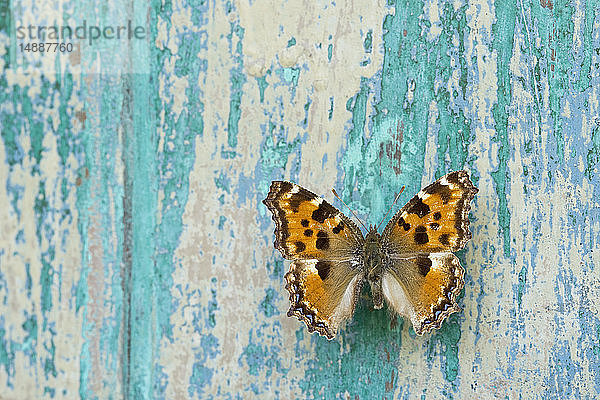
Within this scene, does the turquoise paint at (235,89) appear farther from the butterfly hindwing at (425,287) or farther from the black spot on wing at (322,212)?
the butterfly hindwing at (425,287)

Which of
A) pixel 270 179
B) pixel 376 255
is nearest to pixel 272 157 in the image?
pixel 270 179

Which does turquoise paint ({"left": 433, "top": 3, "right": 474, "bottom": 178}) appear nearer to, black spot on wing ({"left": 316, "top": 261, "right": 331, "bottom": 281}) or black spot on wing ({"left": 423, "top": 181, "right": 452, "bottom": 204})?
black spot on wing ({"left": 423, "top": 181, "right": 452, "bottom": 204})

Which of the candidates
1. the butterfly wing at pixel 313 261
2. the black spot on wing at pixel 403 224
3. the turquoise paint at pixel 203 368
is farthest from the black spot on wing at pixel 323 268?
the turquoise paint at pixel 203 368

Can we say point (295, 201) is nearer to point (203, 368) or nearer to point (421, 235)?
point (421, 235)

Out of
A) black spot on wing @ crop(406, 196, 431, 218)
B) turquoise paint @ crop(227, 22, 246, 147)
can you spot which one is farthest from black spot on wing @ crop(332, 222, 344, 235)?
turquoise paint @ crop(227, 22, 246, 147)

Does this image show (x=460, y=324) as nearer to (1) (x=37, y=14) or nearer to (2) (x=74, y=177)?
(2) (x=74, y=177)

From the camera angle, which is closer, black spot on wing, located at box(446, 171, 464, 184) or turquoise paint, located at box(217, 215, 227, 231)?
black spot on wing, located at box(446, 171, 464, 184)
